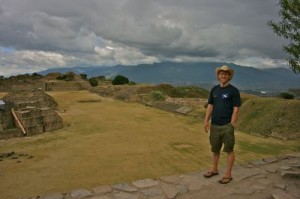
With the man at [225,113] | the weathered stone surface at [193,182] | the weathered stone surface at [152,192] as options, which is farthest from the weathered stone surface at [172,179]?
the man at [225,113]

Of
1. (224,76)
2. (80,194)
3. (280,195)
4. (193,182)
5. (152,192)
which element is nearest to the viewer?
(280,195)

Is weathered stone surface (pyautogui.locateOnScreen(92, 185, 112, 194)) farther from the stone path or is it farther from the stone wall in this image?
the stone wall

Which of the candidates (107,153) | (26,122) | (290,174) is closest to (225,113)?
(290,174)

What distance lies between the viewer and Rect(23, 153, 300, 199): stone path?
519 cm

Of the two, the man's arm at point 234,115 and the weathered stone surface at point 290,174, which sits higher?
the man's arm at point 234,115

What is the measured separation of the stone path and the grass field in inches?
34.0

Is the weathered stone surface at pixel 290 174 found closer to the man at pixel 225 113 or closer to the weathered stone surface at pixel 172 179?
the man at pixel 225 113

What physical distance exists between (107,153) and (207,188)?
13.2 feet

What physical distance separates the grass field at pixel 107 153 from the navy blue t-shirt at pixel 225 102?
205 centimetres

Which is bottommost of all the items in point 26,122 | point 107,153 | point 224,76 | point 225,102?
point 107,153

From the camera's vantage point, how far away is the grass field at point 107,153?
652cm

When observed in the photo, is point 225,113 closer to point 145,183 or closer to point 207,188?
point 207,188

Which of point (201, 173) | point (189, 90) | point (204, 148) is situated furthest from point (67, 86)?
point (201, 173)

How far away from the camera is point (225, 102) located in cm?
568
